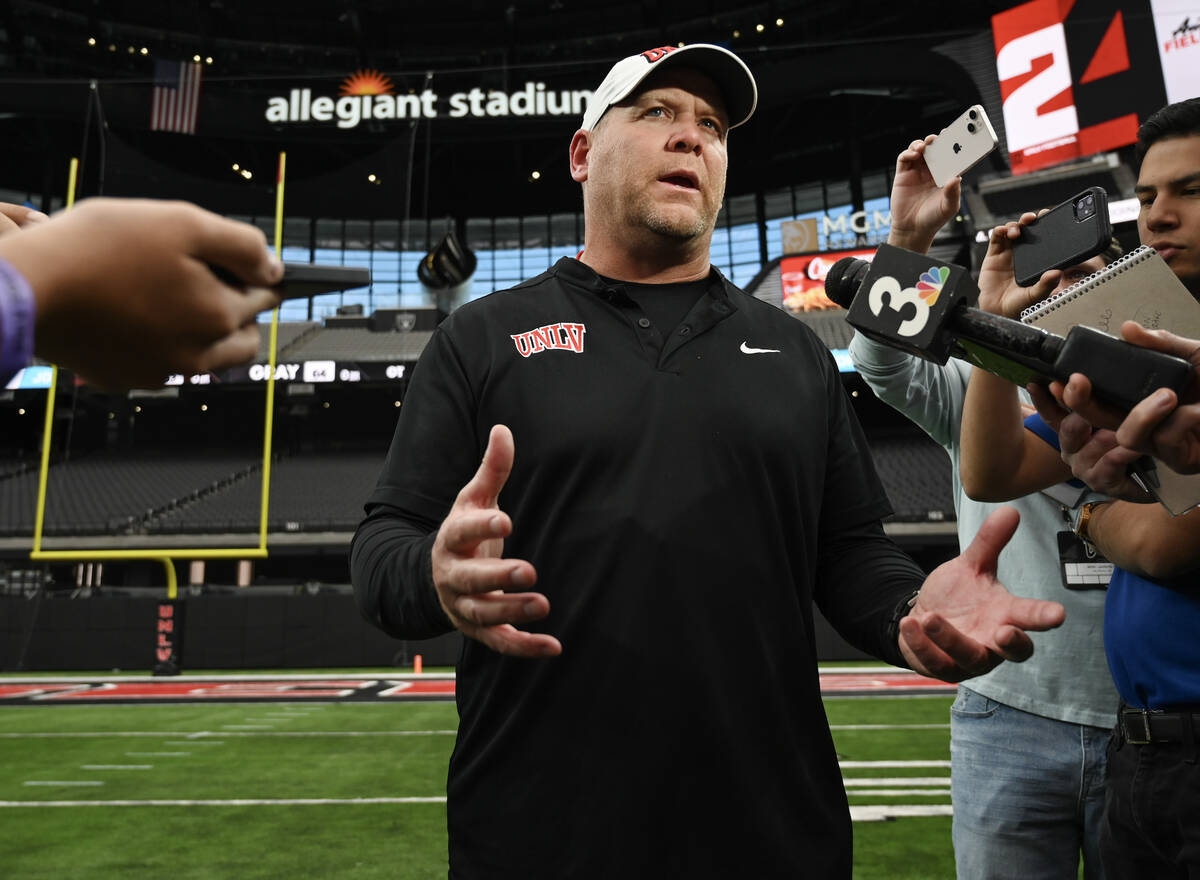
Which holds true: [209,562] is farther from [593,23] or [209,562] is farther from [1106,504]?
[1106,504]

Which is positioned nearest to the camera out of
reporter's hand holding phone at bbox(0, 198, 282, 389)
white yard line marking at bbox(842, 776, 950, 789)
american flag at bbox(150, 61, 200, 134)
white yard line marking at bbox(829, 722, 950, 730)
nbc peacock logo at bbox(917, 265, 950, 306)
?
reporter's hand holding phone at bbox(0, 198, 282, 389)

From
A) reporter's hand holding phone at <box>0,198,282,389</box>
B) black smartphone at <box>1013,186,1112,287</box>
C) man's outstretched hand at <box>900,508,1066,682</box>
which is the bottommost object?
man's outstretched hand at <box>900,508,1066,682</box>

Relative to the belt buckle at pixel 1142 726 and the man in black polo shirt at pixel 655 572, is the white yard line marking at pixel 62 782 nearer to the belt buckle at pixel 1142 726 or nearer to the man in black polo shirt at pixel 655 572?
the man in black polo shirt at pixel 655 572

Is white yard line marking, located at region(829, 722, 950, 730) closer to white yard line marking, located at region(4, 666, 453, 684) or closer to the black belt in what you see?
white yard line marking, located at region(4, 666, 453, 684)

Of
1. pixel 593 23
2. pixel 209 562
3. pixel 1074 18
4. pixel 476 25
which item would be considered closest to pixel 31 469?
pixel 209 562

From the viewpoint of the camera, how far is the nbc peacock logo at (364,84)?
20.2 metres

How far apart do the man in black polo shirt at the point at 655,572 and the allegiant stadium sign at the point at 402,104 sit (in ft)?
65.2

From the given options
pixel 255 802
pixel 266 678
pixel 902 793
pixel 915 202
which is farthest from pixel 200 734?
pixel 915 202

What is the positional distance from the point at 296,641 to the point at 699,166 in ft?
47.9

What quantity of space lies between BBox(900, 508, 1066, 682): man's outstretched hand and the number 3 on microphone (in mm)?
278

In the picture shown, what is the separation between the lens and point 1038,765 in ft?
6.64

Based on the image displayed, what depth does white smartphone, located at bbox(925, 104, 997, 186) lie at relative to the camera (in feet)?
5.64

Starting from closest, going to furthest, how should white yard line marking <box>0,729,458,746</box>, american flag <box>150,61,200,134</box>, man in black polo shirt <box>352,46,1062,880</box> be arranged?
man in black polo shirt <box>352,46,1062,880</box>
white yard line marking <box>0,729,458,746</box>
american flag <box>150,61,200,134</box>

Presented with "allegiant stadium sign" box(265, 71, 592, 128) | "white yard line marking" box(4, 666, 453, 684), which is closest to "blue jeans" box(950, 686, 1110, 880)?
"white yard line marking" box(4, 666, 453, 684)
